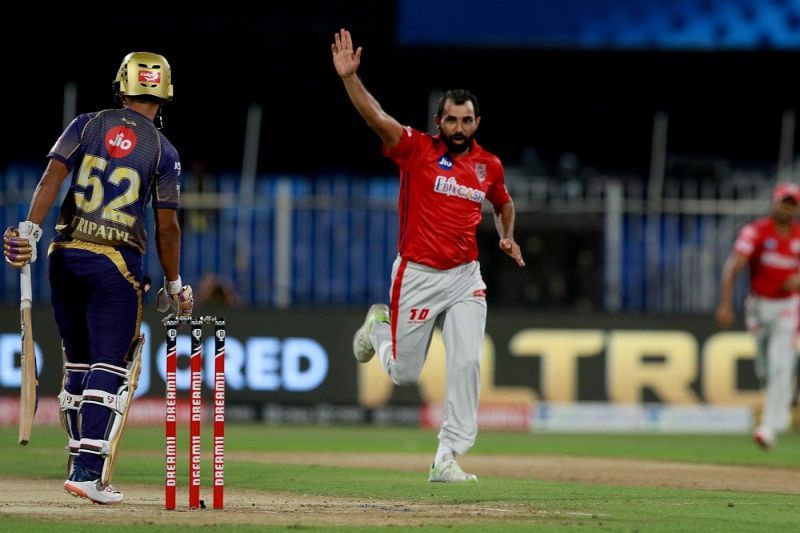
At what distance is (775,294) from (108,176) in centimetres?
887

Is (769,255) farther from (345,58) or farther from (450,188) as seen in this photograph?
(345,58)

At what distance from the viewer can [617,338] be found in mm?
18750

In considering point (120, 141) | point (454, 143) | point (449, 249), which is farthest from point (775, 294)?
point (120, 141)

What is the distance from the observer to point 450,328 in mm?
9984

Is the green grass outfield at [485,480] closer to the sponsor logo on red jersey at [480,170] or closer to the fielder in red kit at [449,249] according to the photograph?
the fielder in red kit at [449,249]

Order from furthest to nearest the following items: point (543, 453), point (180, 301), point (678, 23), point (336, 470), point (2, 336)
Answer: point (678, 23), point (2, 336), point (543, 453), point (336, 470), point (180, 301)

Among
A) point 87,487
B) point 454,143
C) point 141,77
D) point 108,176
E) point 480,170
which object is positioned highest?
point 141,77

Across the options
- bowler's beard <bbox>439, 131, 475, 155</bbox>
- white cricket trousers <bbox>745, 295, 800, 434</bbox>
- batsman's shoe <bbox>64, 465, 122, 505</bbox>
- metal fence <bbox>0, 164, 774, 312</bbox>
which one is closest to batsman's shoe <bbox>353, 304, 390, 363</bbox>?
bowler's beard <bbox>439, 131, 475, 155</bbox>

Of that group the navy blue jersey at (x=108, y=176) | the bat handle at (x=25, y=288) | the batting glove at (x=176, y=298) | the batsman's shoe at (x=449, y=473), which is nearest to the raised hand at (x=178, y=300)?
the batting glove at (x=176, y=298)

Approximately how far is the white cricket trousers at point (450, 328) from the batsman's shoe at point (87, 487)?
8.62 feet

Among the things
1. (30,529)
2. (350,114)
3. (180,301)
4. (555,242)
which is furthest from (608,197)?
(30,529)

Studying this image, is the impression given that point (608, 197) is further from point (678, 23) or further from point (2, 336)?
point (2, 336)

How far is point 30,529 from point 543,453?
8.19m

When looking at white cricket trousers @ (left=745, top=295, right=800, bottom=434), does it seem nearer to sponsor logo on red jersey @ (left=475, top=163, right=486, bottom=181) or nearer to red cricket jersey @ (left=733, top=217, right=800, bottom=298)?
red cricket jersey @ (left=733, top=217, right=800, bottom=298)
